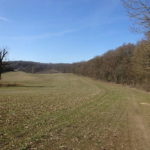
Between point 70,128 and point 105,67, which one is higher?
point 105,67

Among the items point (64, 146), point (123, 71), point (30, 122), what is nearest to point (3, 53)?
point (123, 71)

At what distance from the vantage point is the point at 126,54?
59.8m

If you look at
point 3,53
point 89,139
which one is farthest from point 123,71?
point 89,139

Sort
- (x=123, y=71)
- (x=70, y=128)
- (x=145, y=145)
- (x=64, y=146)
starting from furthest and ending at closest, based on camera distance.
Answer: (x=123, y=71)
(x=70, y=128)
(x=145, y=145)
(x=64, y=146)

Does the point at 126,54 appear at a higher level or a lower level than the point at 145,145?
higher

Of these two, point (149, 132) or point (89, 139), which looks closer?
point (89, 139)

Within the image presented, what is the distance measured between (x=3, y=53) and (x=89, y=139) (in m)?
42.4

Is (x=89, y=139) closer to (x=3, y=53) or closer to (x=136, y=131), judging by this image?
(x=136, y=131)

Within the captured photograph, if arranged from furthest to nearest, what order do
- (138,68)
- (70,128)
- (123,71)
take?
(123,71) → (138,68) → (70,128)

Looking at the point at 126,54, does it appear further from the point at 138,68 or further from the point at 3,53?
the point at 3,53

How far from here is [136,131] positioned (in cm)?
841

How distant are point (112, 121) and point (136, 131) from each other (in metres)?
1.84

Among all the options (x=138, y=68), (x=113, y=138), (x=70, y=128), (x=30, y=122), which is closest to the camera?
(x=113, y=138)

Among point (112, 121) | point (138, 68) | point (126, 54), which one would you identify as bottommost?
point (112, 121)
